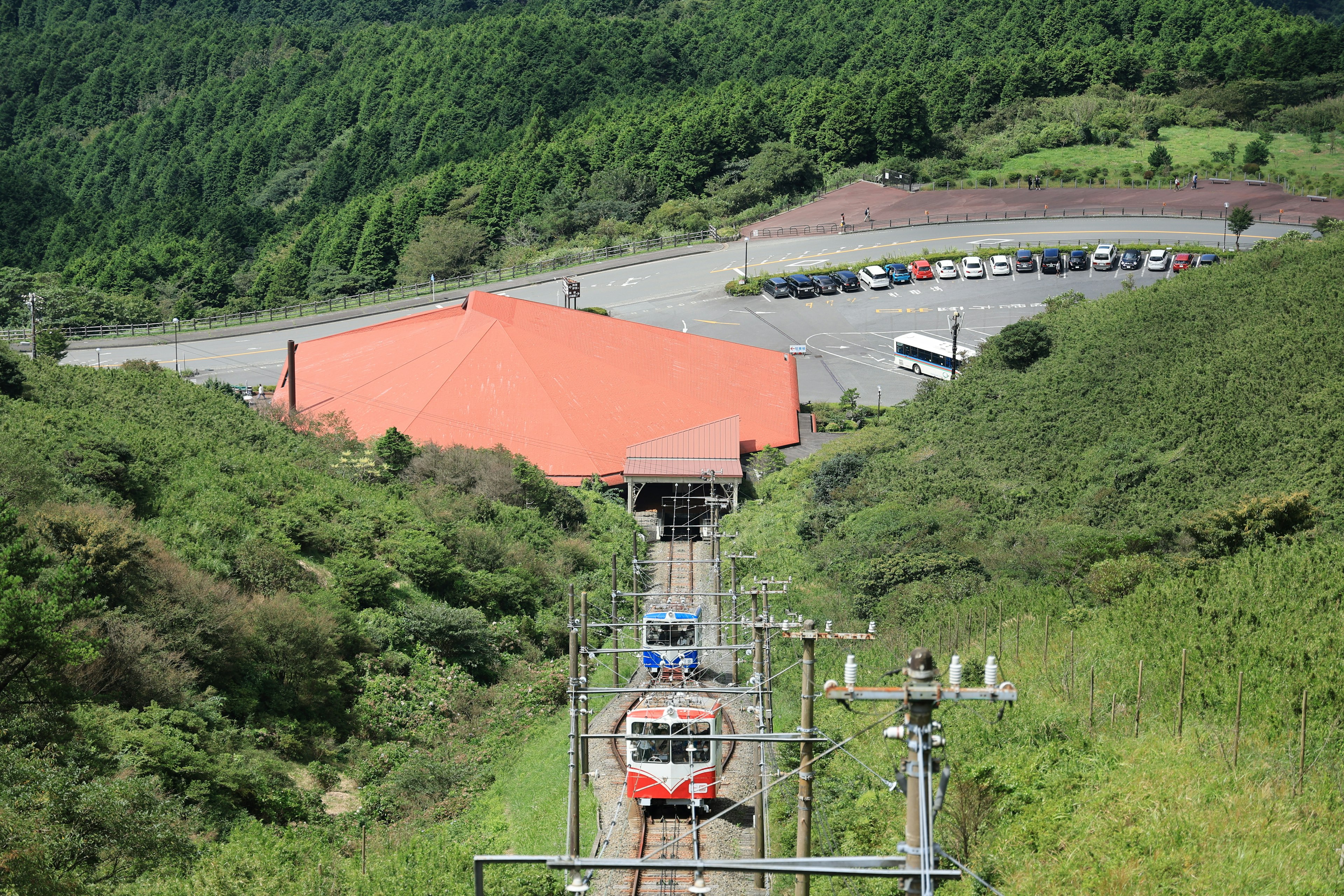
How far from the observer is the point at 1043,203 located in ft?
307

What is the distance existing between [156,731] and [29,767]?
5.18 meters

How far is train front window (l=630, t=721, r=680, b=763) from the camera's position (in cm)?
2522

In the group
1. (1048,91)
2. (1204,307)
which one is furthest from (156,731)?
(1048,91)

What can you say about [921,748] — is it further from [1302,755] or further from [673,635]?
[673,635]

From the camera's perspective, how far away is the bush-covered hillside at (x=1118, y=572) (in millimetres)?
20594

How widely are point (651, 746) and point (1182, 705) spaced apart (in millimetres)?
9333

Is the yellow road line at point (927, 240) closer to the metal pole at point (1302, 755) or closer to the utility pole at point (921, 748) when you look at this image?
the metal pole at point (1302, 755)

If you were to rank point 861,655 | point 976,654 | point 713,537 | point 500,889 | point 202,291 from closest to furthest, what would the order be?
point 500,889 → point 976,654 → point 861,655 → point 713,537 → point 202,291

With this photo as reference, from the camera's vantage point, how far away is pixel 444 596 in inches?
1642

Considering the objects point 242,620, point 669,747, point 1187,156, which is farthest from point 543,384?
point 1187,156

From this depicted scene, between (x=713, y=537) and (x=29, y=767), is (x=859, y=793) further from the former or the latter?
(x=713, y=537)

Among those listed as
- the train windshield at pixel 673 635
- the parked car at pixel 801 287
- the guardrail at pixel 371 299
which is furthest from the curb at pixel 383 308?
the train windshield at pixel 673 635

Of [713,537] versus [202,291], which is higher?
[202,291]

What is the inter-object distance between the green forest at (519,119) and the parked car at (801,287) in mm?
17825
